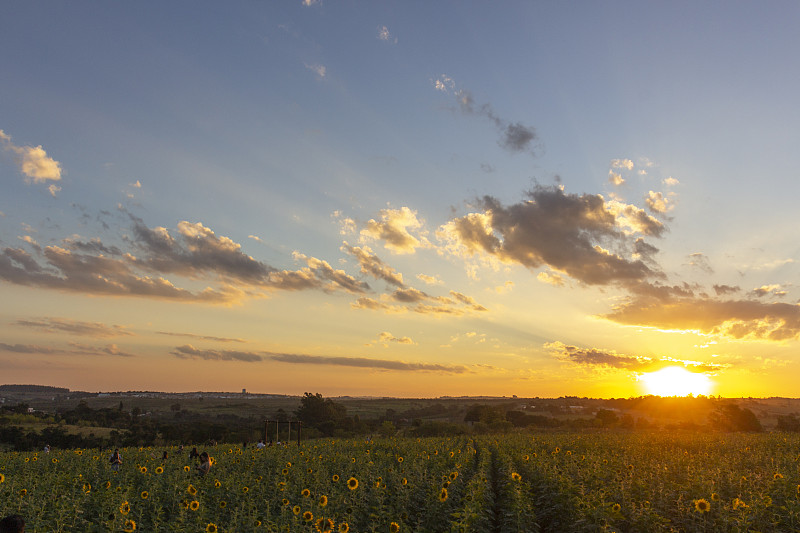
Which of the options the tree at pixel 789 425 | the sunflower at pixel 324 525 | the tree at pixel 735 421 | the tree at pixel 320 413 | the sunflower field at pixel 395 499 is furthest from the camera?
the tree at pixel 320 413

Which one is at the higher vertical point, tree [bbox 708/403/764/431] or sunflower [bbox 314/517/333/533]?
sunflower [bbox 314/517/333/533]

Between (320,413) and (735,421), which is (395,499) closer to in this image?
(320,413)

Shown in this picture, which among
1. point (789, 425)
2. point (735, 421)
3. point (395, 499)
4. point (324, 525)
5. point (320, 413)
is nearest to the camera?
point (324, 525)

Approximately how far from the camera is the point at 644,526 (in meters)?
12.0

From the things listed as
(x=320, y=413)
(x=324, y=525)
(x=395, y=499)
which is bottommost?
(x=320, y=413)

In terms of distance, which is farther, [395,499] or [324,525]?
[395,499]

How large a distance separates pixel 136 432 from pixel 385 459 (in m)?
62.0

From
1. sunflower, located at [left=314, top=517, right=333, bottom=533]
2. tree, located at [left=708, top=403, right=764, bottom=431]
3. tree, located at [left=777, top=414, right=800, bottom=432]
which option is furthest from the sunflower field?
tree, located at [left=708, top=403, right=764, bottom=431]

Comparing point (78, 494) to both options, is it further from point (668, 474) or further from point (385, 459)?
point (668, 474)

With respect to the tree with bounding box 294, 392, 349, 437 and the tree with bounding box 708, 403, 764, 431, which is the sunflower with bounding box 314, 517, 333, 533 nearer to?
the tree with bounding box 294, 392, 349, 437

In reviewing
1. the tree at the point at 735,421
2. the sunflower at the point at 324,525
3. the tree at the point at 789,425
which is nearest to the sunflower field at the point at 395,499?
the sunflower at the point at 324,525

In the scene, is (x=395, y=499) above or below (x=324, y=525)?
below

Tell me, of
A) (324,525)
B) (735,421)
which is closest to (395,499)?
(324,525)

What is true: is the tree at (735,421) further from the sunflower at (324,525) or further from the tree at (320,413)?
the sunflower at (324,525)
